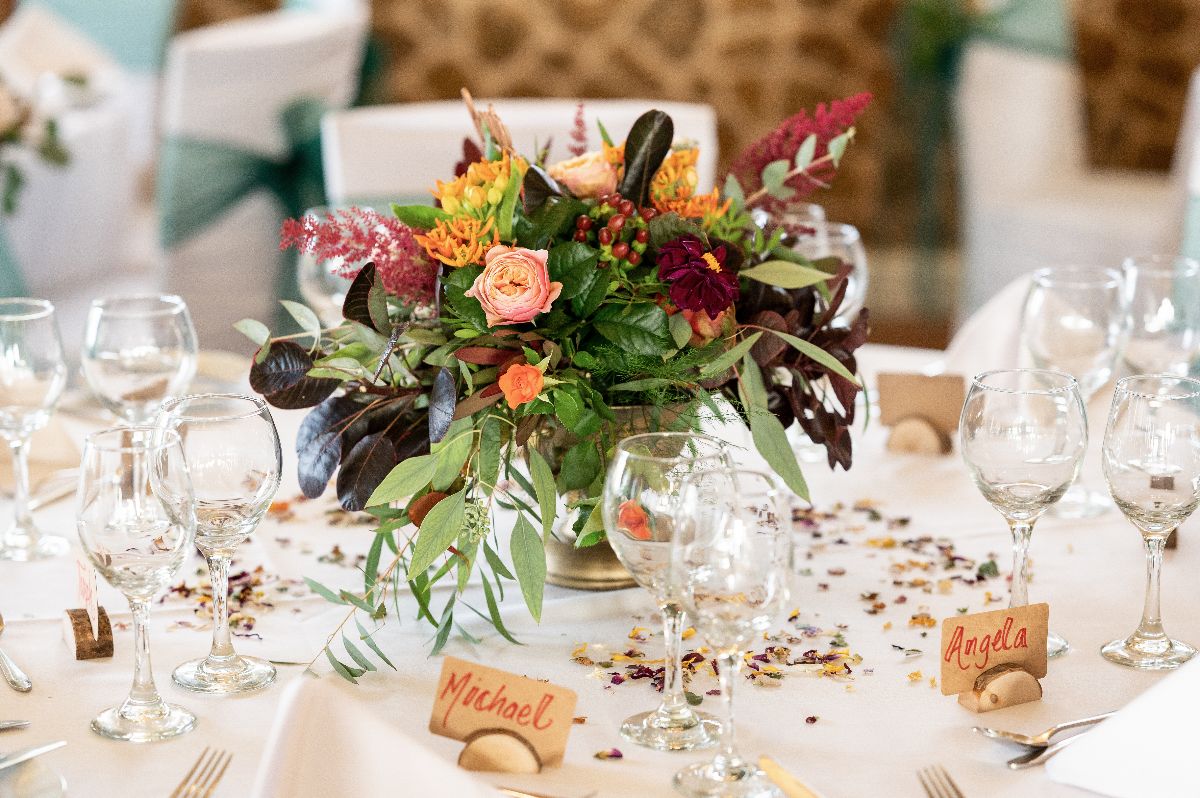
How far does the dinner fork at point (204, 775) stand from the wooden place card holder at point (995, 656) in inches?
20.7

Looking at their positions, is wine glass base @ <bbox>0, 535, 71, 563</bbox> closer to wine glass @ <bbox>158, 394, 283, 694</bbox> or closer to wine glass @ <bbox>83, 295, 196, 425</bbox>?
wine glass @ <bbox>83, 295, 196, 425</bbox>

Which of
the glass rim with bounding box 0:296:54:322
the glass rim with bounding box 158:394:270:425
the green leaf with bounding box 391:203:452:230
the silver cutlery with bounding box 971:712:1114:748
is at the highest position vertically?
the green leaf with bounding box 391:203:452:230

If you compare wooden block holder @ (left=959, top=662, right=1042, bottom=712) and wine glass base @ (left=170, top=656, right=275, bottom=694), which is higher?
wooden block holder @ (left=959, top=662, right=1042, bottom=712)

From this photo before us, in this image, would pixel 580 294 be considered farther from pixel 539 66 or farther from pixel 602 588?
pixel 539 66

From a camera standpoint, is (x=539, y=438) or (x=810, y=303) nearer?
(x=539, y=438)

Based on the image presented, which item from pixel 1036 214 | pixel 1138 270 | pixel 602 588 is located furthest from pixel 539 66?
pixel 602 588

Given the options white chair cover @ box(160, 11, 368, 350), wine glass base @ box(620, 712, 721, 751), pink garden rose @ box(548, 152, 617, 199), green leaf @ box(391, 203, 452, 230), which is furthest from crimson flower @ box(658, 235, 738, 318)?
white chair cover @ box(160, 11, 368, 350)

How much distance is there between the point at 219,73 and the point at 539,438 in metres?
2.84

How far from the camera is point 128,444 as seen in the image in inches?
38.8

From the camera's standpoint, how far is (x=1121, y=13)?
4.61 meters

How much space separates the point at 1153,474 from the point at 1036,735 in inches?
9.7

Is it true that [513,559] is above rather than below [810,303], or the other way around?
below

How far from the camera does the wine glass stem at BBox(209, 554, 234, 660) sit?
1097 mm

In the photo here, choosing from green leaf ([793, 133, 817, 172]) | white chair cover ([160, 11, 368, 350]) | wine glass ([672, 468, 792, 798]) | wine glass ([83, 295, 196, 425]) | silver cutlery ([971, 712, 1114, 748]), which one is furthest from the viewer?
white chair cover ([160, 11, 368, 350])
